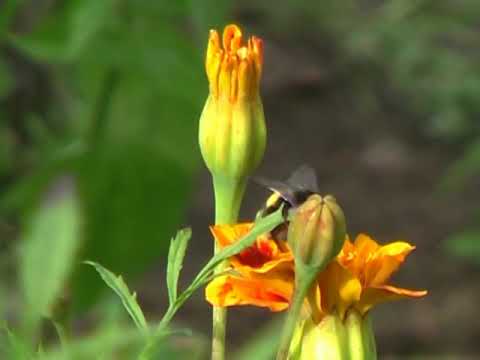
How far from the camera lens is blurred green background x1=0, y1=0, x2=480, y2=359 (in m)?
2.23

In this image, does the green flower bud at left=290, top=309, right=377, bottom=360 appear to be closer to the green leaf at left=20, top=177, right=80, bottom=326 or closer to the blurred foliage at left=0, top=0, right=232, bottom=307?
the green leaf at left=20, top=177, right=80, bottom=326

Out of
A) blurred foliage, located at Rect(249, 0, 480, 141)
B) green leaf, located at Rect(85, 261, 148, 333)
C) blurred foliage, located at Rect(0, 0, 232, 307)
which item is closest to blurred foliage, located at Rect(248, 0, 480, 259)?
blurred foliage, located at Rect(249, 0, 480, 141)

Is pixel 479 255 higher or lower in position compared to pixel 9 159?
lower

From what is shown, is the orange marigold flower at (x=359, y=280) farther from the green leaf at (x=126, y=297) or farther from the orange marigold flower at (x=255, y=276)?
the green leaf at (x=126, y=297)

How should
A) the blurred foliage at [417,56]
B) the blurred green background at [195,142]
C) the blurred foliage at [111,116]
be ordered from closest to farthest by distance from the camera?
the blurred green background at [195,142] → the blurred foliage at [111,116] → the blurred foliage at [417,56]

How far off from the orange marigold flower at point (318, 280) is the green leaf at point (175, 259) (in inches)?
1.0

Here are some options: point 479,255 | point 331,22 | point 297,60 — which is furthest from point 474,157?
point 297,60

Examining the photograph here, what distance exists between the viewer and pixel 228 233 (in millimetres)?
1223

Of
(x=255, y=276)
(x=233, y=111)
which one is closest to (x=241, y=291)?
(x=255, y=276)

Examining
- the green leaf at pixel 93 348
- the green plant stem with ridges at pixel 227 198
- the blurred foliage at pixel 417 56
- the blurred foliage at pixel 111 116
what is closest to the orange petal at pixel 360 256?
the green plant stem with ridges at pixel 227 198

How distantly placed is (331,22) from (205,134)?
3917mm

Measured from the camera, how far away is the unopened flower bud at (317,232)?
1.17 m

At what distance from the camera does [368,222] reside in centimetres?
492

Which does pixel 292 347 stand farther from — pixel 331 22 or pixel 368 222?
pixel 331 22
